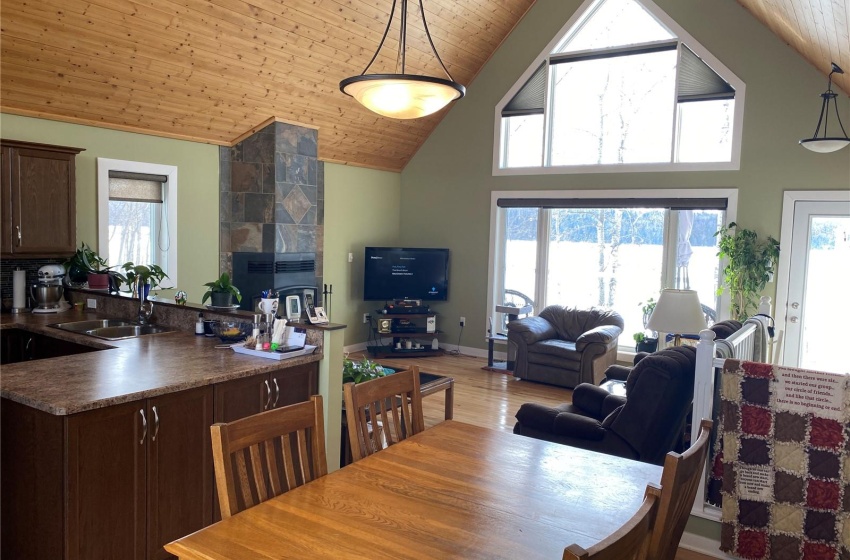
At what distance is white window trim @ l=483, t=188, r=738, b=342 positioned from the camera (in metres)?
6.54

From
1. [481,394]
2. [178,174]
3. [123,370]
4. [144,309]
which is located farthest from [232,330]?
[481,394]

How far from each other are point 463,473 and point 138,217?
196 inches

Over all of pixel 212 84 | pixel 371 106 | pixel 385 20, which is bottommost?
pixel 371 106

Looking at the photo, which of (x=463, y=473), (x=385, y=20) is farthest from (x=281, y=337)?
(x=385, y=20)

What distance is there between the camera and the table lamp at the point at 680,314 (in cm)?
425

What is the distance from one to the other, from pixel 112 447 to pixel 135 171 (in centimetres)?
389

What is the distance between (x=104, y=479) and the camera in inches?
101

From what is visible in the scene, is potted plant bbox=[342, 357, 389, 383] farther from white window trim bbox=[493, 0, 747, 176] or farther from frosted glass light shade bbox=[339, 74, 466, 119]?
white window trim bbox=[493, 0, 747, 176]

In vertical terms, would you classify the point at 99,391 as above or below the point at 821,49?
below

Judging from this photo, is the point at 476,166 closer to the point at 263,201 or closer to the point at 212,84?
the point at 263,201

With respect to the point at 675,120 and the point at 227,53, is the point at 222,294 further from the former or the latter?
the point at 675,120

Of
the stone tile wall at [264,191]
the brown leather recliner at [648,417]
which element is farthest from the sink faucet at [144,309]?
the brown leather recliner at [648,417]

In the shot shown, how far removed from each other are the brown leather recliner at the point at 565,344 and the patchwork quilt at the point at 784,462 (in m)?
3.47

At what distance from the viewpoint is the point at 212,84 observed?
5734mm
